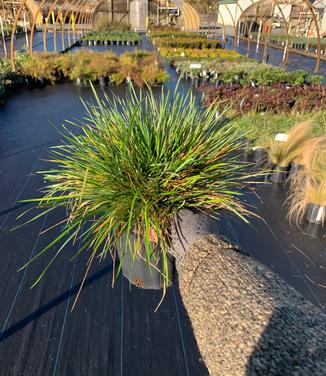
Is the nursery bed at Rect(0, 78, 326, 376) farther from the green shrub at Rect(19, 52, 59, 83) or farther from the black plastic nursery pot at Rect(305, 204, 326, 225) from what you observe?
the green shrub at Rect(19, 52, 59, 83)

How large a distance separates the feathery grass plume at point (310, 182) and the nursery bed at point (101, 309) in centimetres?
16

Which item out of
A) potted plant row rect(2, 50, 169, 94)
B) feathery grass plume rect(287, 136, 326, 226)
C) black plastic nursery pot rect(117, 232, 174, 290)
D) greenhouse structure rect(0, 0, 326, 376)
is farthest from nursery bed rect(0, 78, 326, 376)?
potted plant row rect(2, 50, 169, 94)

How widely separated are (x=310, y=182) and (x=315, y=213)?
296 mm

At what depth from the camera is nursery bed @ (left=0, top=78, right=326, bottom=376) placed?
5.34ft

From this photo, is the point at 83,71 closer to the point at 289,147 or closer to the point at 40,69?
the point at 40,69

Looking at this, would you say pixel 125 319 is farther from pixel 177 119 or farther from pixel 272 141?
pixel 272 141

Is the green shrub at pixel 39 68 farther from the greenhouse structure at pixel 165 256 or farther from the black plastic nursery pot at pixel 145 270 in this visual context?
the black plastic nursery pot at pixel 145 270

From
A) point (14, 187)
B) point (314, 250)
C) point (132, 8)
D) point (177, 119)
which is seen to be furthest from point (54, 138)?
point (132, 8)

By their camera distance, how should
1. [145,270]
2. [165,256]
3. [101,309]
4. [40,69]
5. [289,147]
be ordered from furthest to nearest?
[40,69], [289,147], [101,309], [145,270], [165,256]

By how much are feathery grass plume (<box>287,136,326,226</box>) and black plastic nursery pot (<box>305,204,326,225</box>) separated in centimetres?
2

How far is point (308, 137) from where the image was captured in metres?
3.70

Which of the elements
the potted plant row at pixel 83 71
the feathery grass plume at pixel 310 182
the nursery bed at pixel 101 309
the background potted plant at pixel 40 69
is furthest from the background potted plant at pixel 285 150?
the background potted plant at pixel 40 69

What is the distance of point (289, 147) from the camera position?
351 cm

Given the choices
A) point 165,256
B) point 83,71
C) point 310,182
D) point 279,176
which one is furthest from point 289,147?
point 83,71
